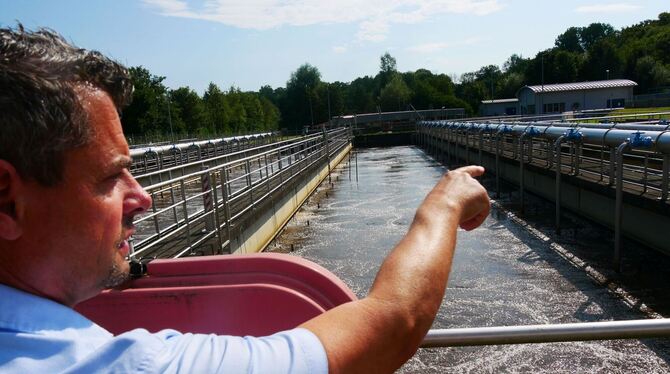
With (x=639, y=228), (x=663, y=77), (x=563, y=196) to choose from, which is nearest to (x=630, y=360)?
(x=639, y=228)

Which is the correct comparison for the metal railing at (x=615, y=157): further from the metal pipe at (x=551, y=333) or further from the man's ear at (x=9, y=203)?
the man's ear at (x=9, y=203)

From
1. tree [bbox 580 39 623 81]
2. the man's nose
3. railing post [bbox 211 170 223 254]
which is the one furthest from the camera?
tree [bbox 580 39 623 81]

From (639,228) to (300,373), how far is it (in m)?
9.70

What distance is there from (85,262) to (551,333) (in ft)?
4.07

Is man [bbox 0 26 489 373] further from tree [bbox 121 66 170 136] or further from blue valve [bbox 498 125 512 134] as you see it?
tree [bbox 121 66 170 136]

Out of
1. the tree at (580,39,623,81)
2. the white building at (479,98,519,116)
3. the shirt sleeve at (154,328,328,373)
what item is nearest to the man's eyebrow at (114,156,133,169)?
the shirt sleeve at (154,328,328,373)

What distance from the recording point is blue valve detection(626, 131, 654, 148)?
7914mm

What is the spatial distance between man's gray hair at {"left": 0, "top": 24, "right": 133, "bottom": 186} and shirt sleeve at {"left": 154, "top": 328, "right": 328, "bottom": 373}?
0.30m

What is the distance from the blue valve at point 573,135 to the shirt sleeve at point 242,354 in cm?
1120

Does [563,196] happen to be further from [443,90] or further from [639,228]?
[443,90]

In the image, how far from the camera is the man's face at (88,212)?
2.54 feet

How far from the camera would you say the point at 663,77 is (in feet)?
235

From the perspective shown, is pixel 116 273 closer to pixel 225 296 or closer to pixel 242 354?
pixel 242 354

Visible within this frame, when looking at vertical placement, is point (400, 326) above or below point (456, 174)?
below
